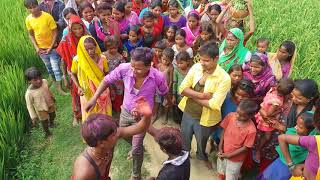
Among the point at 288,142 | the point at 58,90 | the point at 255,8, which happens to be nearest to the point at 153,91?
the point at 288,142

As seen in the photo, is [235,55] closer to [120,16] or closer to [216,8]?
[216,8]

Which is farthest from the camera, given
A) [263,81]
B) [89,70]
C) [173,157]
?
[89,70]

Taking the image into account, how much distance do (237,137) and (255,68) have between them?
0.84m

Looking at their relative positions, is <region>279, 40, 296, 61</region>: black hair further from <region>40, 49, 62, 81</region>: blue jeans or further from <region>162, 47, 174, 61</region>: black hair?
<region>40, 49, 62, 81</region>: blue jeans

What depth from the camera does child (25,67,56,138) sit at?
4102mm

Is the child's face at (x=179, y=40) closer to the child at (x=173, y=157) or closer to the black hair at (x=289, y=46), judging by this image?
the black hair at (x=289, y=46)

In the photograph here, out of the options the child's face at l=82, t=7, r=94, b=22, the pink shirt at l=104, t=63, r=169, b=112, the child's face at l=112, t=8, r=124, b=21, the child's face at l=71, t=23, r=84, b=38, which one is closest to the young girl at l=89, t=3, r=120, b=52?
the child's face at l=82, t=7, r=94, b=22

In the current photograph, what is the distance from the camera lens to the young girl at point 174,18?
5.28 meters

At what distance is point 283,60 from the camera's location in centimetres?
414

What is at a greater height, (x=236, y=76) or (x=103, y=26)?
(x=103, y=26)

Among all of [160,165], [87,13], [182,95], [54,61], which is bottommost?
[160,165]

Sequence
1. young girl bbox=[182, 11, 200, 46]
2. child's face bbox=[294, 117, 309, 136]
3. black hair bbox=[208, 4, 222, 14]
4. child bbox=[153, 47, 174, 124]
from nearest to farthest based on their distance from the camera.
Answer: child's face bbox=[294, 117, 309, 136] < child bbox=[153, 47, 174, 124] < young girl bbox=[182, 11, 200, 46] < black hair bbox=[208, 4, 222, 14]

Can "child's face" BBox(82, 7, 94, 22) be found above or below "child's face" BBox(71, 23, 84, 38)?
above

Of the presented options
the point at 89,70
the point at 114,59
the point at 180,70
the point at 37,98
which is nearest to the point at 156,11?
the point at 114,59
